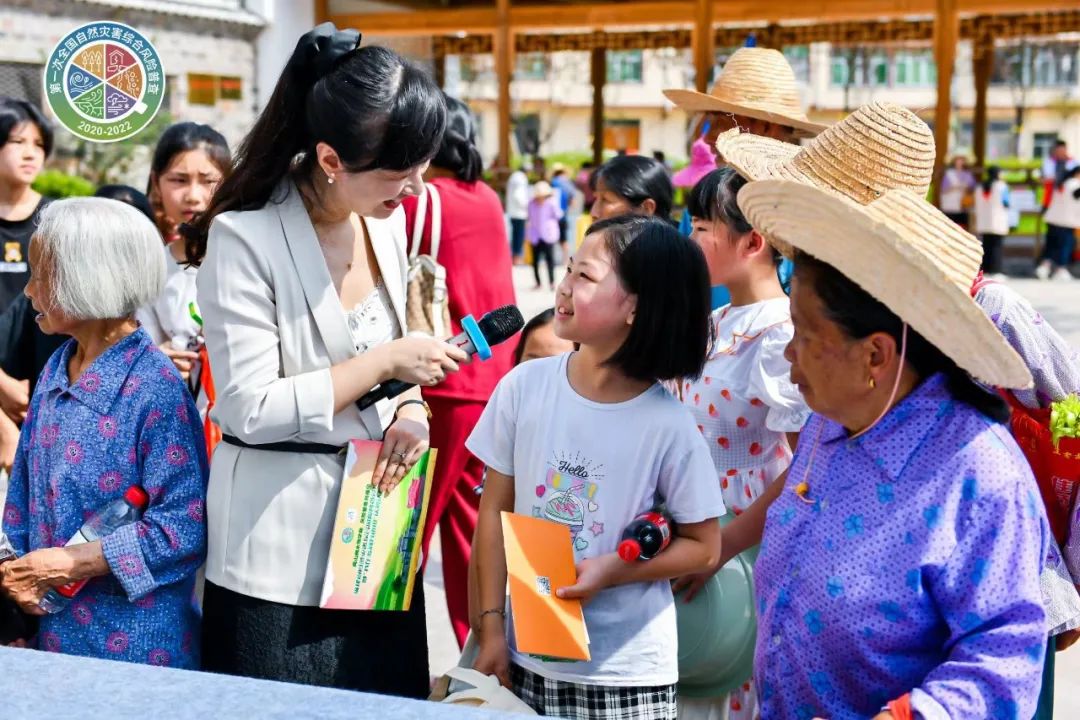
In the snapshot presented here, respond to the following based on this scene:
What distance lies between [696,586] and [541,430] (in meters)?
0.51

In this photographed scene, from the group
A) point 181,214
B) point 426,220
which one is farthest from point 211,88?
point 426,220

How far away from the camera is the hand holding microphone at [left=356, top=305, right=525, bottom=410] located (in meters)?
2.06

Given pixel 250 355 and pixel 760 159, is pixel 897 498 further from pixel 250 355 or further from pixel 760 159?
pixel 250 355

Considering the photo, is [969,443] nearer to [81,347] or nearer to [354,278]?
[354,278]

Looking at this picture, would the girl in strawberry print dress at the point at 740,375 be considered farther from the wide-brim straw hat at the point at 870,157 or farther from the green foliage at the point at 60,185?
the green foliage at the point at 60,185

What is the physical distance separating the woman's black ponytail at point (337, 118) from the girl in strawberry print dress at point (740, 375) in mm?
902

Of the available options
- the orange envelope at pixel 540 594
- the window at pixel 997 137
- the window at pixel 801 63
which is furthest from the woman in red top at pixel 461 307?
the window at pixel 997 137

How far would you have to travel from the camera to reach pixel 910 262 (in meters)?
1.45

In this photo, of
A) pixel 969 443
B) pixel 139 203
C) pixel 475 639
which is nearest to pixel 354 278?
pixel 475 639

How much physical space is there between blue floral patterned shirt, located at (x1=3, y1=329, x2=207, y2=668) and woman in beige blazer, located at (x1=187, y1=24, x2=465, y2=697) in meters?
0.11

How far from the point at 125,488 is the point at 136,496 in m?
0.03

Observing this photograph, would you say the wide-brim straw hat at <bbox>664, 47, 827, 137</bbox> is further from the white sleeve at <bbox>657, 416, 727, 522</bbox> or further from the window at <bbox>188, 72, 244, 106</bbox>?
the window at <bbox>188, 72, 244, 106</bbox>

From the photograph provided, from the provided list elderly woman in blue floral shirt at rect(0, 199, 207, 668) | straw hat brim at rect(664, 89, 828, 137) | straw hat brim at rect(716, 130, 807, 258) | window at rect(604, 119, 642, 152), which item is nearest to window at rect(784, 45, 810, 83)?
window at rect(604, 119, 642, 152)

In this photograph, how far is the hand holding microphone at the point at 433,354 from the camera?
2.06m
